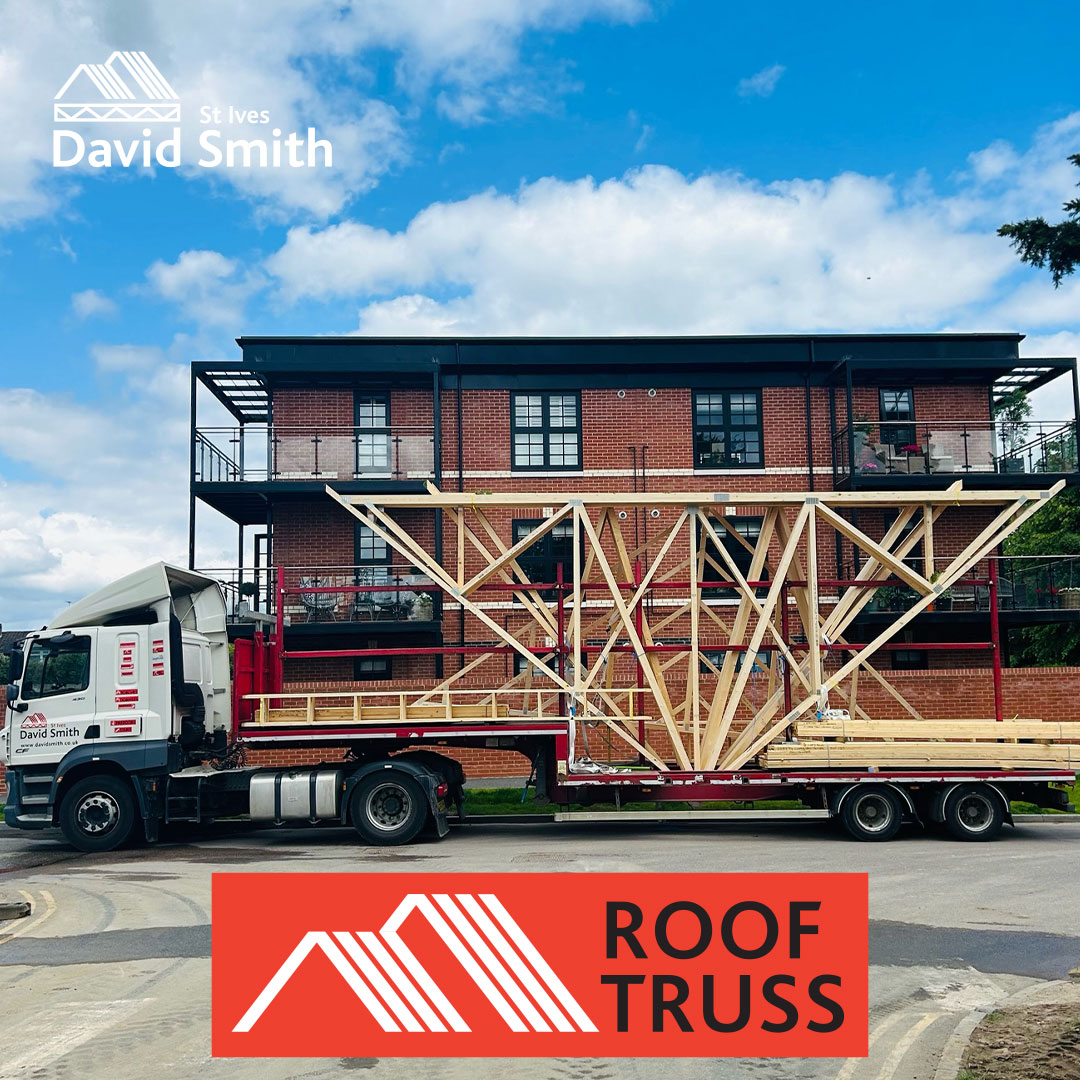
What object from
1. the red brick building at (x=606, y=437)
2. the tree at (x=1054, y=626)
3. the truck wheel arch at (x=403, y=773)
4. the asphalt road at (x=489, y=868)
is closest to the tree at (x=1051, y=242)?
the asphalt road at (x=489, y=868)

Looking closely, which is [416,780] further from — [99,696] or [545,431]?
[545,431]

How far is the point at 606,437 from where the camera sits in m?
27.1

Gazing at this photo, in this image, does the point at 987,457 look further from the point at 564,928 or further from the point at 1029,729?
the point at 564,928

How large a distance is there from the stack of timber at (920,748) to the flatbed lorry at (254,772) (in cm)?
13

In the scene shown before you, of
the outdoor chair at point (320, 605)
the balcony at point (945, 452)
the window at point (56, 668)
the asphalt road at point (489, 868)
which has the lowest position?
the asphalt road at point (489, 868)

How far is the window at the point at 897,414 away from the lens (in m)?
27.6

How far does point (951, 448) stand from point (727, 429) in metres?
5.38

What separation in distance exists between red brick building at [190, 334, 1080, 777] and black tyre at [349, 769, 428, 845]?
1058 cm

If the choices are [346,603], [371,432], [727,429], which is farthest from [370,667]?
[727,429]

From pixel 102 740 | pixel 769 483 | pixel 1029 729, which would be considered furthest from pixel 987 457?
pixel 102 740

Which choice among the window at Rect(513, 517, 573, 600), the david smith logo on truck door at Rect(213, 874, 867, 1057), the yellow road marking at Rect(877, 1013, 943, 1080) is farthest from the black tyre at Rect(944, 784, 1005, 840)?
the window at Rect(513, 517, 573, 600)

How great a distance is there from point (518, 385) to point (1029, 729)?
15120 millimetres

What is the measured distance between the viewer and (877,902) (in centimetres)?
1038

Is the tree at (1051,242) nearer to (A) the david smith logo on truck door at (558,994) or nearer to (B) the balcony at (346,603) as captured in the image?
(A) the david smith logo on truck door at (558,994)
